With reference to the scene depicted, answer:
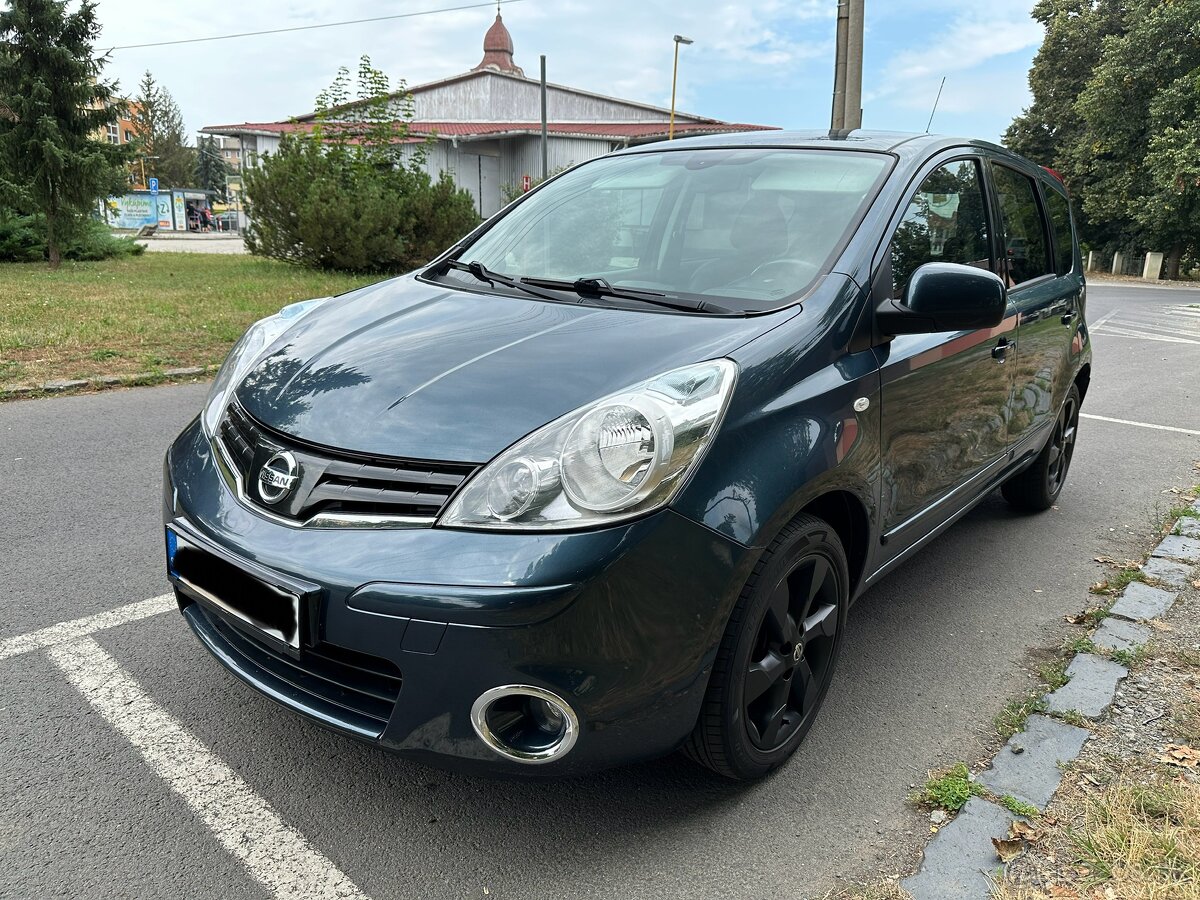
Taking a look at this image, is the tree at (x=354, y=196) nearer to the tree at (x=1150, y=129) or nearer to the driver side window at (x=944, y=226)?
the driver side window at (x=944, y=226)

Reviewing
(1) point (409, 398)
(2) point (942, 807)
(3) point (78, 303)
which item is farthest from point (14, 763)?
(3) point (78, 303)

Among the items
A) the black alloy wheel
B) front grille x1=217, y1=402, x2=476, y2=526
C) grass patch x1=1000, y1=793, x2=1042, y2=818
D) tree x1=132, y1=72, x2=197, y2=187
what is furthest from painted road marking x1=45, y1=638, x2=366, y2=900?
tree x1=132, y1=72, x2=197, y2=187

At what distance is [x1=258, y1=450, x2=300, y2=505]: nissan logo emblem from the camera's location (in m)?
2.06

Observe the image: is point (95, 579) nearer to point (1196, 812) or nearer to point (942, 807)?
point (942, 807)

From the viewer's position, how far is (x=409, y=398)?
7.09 ft

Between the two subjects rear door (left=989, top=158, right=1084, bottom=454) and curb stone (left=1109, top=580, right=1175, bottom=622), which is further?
rear door (left=989, top=158, right=1084, bottom=454)

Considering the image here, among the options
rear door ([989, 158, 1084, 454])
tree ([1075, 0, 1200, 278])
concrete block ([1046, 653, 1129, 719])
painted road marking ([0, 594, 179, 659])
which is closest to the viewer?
concrete block ([1046, 653, 1129, 719])

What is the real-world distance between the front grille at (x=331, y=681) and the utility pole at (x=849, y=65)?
9992 mm

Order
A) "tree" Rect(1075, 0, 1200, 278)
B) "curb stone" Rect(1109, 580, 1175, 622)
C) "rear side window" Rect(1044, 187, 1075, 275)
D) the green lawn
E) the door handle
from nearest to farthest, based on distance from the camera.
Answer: the door handle < "curb stone" Rect(1109, 580, 1175, 622) < "rear side window" Rect(1044, 187, 1075, 275) < the green lawn < "tree" Rect(1075, 0, 1200, 278)

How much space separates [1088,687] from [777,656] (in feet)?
4.24

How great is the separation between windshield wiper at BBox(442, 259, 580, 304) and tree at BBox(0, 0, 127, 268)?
16.8 metres

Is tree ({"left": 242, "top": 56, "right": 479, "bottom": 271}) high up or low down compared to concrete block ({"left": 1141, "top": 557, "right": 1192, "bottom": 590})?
up

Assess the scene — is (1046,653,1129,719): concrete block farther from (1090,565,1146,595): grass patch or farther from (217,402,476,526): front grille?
(217,402,476,526): front grille

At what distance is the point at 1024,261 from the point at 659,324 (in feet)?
7.18
